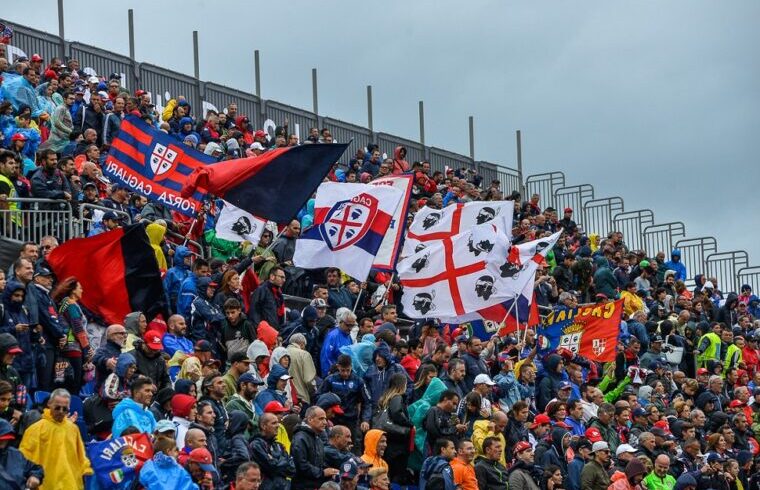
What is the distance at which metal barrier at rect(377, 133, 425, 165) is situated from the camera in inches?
1838

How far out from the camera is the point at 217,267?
2559 cm

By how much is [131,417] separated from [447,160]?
31.2 metres

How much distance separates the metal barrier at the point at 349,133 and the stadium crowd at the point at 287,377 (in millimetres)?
10129

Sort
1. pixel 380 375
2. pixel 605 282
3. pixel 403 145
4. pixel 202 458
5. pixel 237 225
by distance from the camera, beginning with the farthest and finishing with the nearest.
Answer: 1. pixel 403 145
2. pixel 605 282
3. pixel 237 225
4. pixel 380 375
5. pixel 202 458

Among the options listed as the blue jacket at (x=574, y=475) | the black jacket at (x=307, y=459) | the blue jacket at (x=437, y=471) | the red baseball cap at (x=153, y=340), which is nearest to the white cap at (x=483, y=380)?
the blue jacket at (x=574, y=475)

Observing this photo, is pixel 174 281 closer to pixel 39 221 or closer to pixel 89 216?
pixel 89 216

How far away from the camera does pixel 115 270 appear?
927 inches

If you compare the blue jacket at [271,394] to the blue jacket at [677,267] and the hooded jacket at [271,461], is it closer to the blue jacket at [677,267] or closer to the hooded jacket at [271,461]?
the hooded jacket at [271,461]

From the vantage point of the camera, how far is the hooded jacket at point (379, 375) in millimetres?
23031

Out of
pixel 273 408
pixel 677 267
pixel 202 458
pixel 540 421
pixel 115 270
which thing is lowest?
pixel 540 421

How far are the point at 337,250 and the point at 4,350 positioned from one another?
28.1 feet

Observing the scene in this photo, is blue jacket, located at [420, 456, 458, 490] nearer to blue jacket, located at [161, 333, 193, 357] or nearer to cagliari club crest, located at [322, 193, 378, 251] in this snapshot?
blue jacket, located at [161, 333, 193, 357]

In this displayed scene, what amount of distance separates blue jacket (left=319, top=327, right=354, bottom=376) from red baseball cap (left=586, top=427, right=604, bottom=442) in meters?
3.29

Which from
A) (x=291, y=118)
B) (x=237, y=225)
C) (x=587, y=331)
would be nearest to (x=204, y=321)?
(x=237, y=225)
